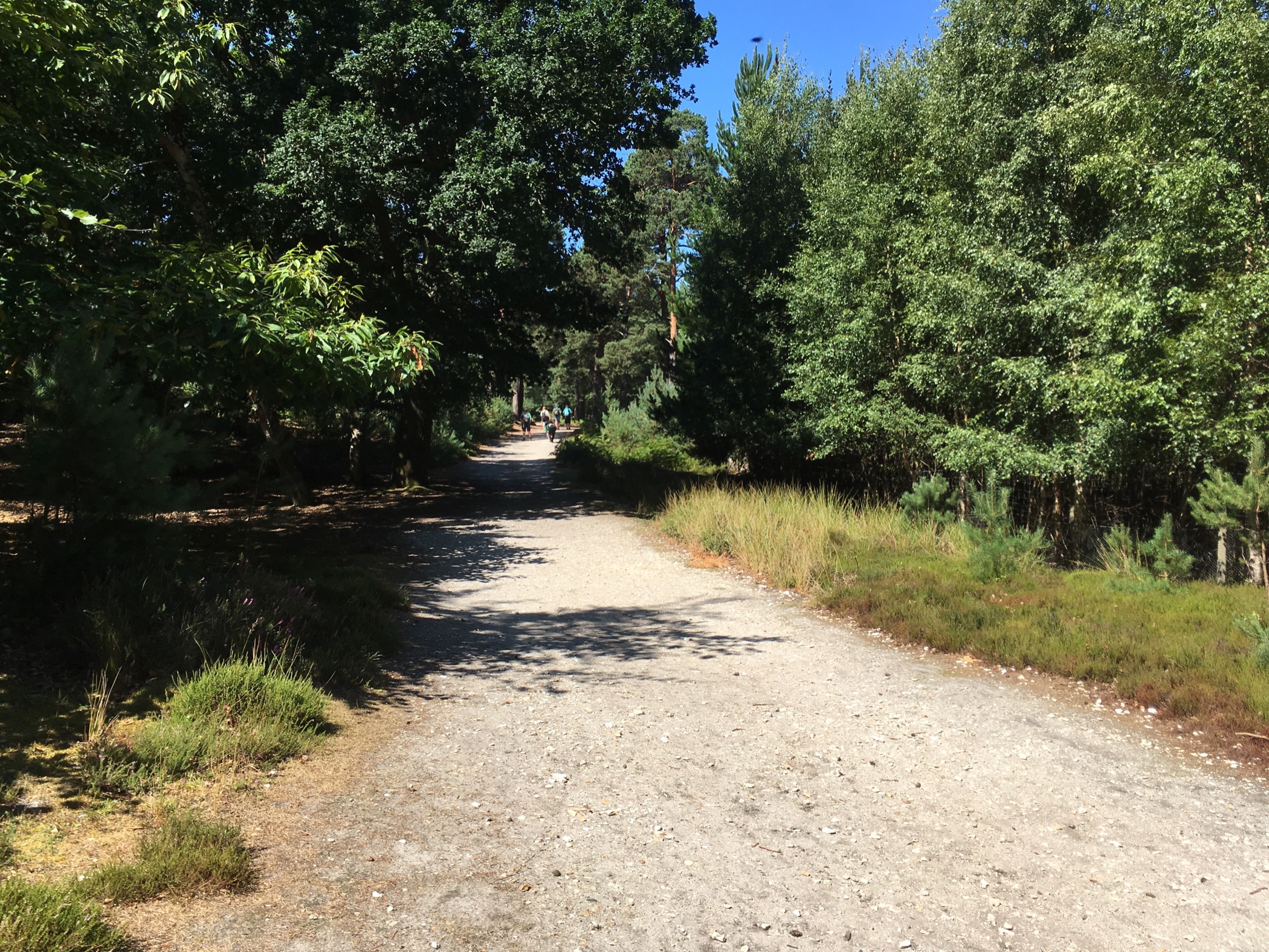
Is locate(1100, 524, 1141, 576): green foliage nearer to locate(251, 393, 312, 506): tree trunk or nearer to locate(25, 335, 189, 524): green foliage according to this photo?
locate(25, 335, 189, 524): green foliage

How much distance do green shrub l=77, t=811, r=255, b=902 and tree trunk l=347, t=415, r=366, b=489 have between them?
17.4 meters

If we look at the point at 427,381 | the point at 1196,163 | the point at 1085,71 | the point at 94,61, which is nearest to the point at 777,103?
the point at 1085,71

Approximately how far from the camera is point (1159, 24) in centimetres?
968

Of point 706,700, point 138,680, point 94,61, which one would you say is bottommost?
point 706,700

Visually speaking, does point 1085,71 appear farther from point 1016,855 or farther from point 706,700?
point 1016,855

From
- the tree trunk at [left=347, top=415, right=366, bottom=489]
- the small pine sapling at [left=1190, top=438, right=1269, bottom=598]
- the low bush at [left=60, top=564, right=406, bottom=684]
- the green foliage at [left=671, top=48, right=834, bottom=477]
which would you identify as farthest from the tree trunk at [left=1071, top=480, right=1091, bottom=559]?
the tree trunk at [left=347, top=415, right=366, bottom=489]

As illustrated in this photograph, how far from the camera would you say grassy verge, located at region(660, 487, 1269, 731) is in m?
6.13

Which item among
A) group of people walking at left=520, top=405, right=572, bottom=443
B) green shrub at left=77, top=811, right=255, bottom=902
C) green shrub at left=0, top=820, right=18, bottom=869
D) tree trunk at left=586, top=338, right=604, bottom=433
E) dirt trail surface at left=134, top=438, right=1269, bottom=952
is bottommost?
dirt trail surface at left=134, top=438, right=1269, bottom=952

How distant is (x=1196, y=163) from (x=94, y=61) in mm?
10694

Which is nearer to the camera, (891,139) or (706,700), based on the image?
(706,700)

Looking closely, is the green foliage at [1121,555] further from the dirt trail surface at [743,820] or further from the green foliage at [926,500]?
the dirt trail surface at [743,820]

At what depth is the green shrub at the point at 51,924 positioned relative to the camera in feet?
8.61

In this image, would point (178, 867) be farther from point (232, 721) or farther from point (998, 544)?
point (998, 544)

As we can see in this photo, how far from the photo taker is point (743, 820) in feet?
14.4
